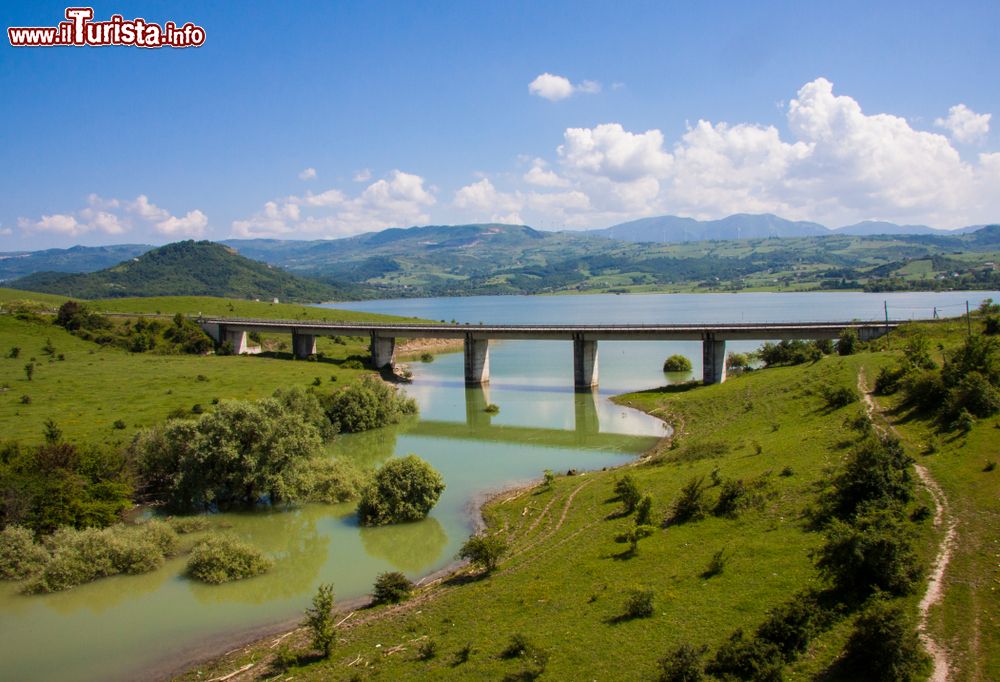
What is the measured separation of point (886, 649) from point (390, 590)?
60.1ft

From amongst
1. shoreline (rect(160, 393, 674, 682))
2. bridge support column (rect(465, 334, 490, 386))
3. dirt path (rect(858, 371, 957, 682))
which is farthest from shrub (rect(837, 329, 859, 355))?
shoreline (rect(160, 393, 674, 682))

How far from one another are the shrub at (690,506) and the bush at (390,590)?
12.5 meters

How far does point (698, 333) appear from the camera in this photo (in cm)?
8206

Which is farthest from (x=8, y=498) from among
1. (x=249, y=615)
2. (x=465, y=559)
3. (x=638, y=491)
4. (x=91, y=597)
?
(x=638, y=491)

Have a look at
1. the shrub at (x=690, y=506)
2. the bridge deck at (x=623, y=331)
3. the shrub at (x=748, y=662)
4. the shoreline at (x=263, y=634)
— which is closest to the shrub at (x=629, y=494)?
the shrub at (x=690, y=506)

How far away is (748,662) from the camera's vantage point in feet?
56.4

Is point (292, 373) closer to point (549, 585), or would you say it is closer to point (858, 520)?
point (549, 585)

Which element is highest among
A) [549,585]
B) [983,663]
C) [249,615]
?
[983,663]

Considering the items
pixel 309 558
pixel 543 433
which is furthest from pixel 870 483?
pixel 543 433

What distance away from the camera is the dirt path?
1625cm

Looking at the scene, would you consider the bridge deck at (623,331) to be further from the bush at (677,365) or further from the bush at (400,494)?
the bush at (400,494)

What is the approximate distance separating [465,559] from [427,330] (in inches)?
2906

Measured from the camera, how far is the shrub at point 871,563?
64.5 ft

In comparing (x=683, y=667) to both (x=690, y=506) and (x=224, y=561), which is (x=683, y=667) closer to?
(x=690, y=506)
